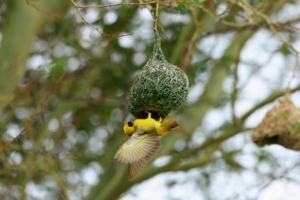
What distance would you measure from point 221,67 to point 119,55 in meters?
1.08

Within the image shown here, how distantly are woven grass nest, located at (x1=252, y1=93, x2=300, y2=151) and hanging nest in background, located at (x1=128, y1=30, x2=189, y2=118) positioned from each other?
4.31 feet

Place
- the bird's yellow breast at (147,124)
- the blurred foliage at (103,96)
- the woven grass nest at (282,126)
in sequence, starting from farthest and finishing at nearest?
the blurred foliage at (103,96)
the woven grass nest at (282,126)
the bird's yellow breast at (147,124)

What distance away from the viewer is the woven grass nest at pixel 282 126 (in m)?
4.11

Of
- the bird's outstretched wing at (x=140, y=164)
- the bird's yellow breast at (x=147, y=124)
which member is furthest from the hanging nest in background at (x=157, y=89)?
the bird's outstretched wing at (x=140, y=164)

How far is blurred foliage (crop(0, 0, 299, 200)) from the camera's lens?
15.6 feet

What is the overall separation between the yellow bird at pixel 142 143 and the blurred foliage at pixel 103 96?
1.77 meters

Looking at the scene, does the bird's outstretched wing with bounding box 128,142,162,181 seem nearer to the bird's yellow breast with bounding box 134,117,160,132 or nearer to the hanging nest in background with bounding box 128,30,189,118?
the bird's yellow breast with bounding box 134,117,160,132

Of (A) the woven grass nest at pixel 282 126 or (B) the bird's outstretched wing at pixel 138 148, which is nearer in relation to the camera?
(B) the bird's outstretched wing at pixel 138 148

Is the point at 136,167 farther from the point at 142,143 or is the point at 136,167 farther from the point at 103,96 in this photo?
the point at 103,96

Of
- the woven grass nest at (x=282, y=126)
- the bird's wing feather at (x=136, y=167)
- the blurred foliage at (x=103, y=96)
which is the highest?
the blurred foliage at (x=103, y=96)

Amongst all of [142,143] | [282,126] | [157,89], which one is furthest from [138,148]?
[282,126]

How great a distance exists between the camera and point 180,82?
304 cm

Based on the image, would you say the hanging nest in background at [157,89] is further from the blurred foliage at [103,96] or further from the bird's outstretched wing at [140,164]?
the blurred foliage at [103,96]

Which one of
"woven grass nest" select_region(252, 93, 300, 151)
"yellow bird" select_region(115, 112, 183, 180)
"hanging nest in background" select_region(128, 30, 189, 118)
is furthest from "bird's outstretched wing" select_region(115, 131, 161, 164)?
"woven grass nest" select_region(252, 93, 300, 151)
